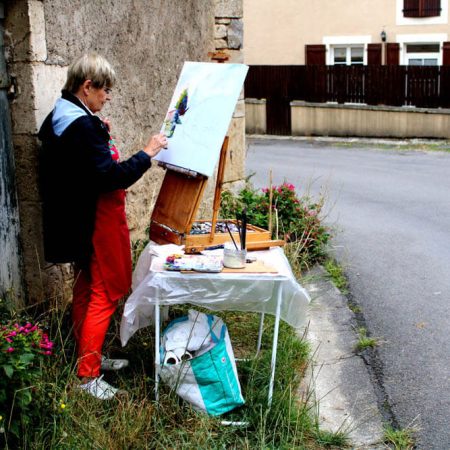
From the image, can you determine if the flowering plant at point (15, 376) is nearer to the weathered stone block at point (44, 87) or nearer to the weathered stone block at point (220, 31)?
the weathered stone block at point (44, 87)

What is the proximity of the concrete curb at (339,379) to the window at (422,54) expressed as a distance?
56.3 feet

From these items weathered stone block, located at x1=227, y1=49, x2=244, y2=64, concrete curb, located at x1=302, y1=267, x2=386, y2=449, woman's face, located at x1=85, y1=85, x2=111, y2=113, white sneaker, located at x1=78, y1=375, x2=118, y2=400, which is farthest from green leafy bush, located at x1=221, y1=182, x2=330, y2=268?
white sneaker, located at x1=78, y1=375, x2=118, y2=400

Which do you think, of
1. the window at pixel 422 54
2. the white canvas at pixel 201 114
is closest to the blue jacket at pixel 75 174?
the white canvas at pixel 201 114

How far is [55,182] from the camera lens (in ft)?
14.4

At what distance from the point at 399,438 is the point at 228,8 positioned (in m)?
5.48

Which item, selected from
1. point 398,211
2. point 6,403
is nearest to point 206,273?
point 6,403

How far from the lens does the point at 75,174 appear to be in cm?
431

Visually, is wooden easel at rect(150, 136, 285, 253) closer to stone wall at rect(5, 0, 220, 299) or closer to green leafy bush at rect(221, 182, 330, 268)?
stone wall at rect(5, 0, 220, 299)

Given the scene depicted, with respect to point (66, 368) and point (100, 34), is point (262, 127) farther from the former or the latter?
point (66, 368)

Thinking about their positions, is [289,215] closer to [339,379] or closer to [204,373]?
[339,379]

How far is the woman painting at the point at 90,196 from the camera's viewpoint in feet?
14.0

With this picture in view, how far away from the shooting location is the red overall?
4.41 meters

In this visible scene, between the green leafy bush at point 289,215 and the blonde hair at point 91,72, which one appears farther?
the green leafy bush at point 289,215

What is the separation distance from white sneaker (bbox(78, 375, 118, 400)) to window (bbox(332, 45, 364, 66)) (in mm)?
20128
